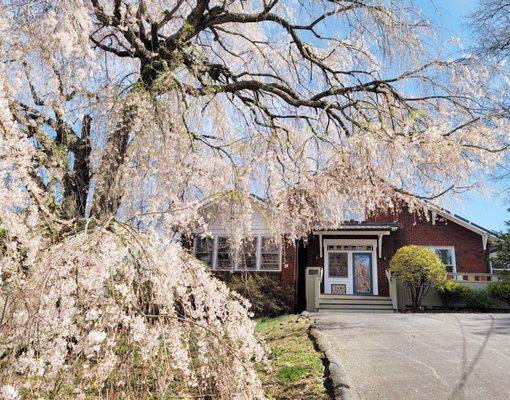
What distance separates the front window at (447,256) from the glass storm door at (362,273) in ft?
9.37

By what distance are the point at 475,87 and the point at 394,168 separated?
209 centimetres

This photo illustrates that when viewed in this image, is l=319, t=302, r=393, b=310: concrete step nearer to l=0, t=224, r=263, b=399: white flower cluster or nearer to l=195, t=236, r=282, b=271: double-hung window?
l=195, t=236, r=282, b=271: double-hung window

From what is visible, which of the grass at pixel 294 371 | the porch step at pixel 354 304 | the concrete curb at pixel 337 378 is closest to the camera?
the concrete curb at pixel 337 378

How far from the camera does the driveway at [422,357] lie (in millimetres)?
5723

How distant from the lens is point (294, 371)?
6828 mm

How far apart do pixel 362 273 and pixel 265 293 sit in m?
5.03

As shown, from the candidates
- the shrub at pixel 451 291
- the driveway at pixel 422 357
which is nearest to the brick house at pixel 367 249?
the shrub at pixel 451 291

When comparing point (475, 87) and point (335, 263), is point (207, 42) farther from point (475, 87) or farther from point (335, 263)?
point (335, 263)

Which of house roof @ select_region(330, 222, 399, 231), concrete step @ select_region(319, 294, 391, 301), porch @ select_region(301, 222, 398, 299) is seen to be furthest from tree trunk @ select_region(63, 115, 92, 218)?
house roof @ select_region(330, 222, 399, 231)

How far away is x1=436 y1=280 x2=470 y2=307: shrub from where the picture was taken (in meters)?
16.9

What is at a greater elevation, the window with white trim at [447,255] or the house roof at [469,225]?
the house roof at [469,225]

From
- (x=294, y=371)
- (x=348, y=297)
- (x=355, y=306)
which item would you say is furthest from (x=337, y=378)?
(x=348, y=297)

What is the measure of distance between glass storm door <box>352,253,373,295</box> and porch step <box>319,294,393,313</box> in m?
1.00

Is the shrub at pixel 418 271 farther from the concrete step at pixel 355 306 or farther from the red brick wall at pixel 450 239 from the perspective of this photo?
the red brick wall at pixel 450 239
